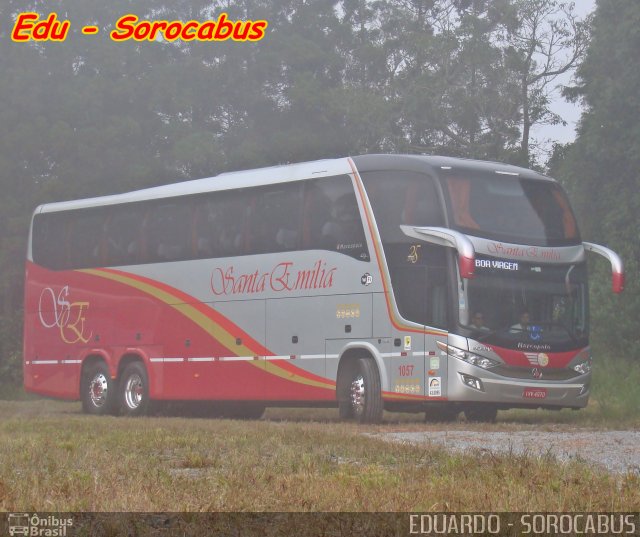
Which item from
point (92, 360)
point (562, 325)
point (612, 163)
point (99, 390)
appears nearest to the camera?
point (562, 325)

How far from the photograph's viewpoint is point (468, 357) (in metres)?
21.6

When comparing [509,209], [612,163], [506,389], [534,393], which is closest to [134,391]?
[506,389]

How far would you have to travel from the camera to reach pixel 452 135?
5178 cm

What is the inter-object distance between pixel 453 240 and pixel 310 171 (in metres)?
3.46

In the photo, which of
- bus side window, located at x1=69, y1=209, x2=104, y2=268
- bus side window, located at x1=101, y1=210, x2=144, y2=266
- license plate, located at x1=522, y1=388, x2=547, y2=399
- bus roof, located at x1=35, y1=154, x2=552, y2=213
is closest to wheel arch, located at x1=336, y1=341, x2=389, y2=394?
license plate, located at x1=522, y1=388, x2=547, y2=399

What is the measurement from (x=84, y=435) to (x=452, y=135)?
36.9 metres

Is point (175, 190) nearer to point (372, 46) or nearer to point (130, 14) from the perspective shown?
point (372, 46)

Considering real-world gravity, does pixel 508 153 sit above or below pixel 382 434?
above

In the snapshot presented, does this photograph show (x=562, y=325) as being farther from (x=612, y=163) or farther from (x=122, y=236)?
(x=612, y=163)

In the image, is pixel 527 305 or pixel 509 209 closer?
pixel 527 305

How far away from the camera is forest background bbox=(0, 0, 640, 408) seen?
1656 inches

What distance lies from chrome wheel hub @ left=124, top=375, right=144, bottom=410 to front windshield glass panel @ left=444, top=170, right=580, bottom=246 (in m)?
8.12

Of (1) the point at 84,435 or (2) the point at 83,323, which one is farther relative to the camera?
(2) the point at 83,323

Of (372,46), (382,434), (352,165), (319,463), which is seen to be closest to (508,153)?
(372,46)
